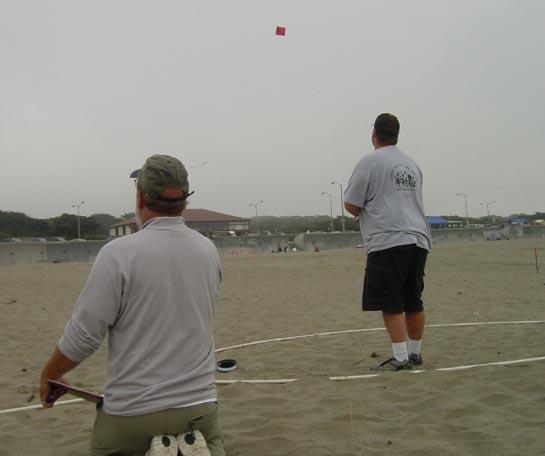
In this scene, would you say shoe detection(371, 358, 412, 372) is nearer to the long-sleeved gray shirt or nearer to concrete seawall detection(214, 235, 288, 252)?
the long-sleeved gray shirt

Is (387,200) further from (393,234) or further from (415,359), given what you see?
(415,359)

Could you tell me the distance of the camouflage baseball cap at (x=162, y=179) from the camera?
2.18m

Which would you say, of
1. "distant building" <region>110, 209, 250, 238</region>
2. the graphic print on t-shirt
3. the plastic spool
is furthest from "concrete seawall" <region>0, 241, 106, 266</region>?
"distant building" <region>110, 209, 250, 238</region>

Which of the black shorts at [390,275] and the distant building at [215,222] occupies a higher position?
the distant building at [215,222]

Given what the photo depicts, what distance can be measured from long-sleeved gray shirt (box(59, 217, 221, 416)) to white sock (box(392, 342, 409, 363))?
7.29 ft

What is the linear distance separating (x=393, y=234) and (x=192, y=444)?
2.49 metres

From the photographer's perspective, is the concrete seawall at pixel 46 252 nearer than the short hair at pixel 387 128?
No

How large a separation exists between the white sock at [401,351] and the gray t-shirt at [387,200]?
0.76 m

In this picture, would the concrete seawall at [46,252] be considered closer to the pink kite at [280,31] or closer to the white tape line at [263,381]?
the pink kite at [280,31]

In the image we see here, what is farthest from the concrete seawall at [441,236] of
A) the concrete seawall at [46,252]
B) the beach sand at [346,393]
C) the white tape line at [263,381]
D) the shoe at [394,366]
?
the white tape line at [263,381]

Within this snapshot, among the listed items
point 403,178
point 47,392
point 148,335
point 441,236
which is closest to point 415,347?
point 403,178

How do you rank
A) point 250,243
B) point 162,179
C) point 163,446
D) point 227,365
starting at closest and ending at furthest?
1. point 163,446
2. point 162,179
3. point 227,365
4. point 250,243

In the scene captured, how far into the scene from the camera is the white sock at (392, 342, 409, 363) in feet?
13.2

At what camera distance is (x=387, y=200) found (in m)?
4.09
